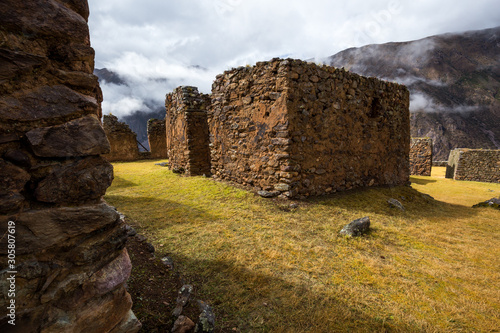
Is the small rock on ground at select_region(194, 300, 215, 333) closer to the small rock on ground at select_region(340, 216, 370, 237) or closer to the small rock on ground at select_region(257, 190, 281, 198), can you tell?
the small rock on ground at select_region(340, 216, 370, 237)

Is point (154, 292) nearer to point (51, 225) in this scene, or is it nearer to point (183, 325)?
point (183, 325)

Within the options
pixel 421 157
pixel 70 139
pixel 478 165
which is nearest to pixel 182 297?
pixel 70 139

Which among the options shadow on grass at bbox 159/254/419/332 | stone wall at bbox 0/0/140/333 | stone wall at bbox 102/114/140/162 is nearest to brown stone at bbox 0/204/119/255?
stone wall at bbox 0/0/140/333

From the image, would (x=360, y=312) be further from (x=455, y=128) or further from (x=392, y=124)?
(x=455, y=128)

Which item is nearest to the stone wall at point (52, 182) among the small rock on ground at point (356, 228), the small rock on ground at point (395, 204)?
the small rock on ground at point (356, 228)

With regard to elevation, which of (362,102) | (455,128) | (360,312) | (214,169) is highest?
(455,128)

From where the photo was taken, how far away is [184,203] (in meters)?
5.27

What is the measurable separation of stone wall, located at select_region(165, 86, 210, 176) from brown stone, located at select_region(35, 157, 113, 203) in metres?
7.16

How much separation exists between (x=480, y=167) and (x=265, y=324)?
21774 mm

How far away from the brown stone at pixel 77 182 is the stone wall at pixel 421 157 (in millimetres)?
21116

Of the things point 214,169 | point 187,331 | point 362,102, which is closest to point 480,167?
point 362,102

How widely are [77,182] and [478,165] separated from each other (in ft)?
75.0

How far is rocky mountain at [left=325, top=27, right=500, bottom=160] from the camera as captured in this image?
41375 millimetres

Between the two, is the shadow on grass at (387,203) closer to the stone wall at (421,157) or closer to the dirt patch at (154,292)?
the dirt patch at (154,292)
